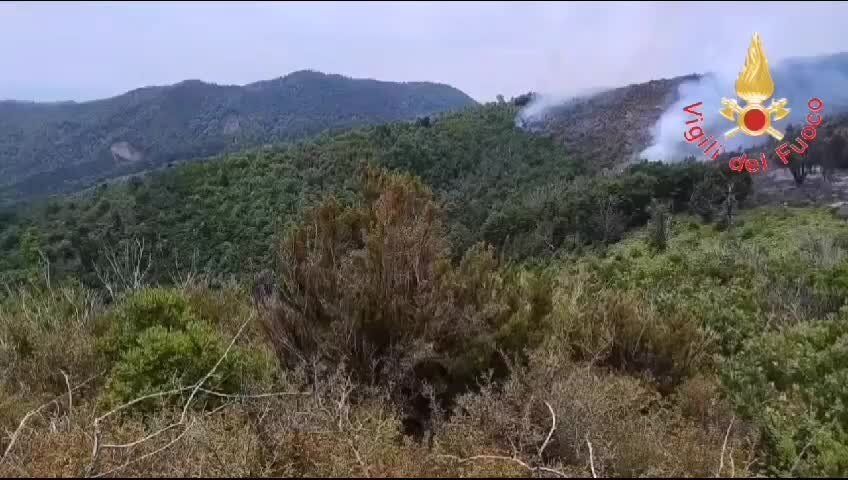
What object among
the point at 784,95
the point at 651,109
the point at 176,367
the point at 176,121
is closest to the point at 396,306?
the point at 176,367

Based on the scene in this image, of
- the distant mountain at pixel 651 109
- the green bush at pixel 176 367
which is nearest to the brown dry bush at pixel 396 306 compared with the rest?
Answer: the green bush at pixel 176 367

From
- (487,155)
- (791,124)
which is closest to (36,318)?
(791,124)

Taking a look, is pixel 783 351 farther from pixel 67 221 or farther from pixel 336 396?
pixel 67 221

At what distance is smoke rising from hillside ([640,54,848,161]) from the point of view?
2646 cm

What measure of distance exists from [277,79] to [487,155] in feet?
196

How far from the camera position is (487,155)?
39781 millimetres

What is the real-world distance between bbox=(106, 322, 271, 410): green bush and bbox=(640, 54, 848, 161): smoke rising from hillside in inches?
897

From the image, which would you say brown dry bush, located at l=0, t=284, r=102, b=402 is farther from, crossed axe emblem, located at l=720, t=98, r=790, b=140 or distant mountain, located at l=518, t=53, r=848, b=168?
distant mountain, located at l=518, t=53, r=848, b=168

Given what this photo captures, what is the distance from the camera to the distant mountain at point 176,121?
64206 mm

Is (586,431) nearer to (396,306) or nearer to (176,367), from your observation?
(396,306)

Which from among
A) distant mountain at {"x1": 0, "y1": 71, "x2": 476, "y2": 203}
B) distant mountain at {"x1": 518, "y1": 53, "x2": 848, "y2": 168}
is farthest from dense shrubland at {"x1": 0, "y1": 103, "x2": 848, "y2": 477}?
distant mountain at {"x1": 0, "y1": 71, "x2": 476, "y2": 203}

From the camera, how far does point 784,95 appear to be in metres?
28.2

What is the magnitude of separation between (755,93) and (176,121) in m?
77.0

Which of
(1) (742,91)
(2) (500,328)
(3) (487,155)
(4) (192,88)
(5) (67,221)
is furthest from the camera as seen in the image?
(4) (192,88)
